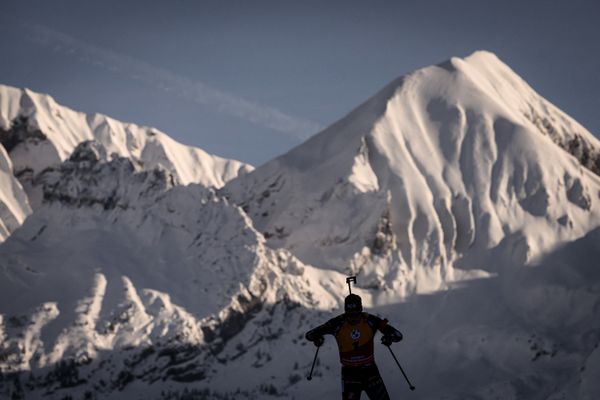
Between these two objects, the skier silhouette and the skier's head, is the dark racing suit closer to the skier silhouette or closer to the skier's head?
the skier silhouette

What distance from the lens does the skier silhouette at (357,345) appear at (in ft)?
125

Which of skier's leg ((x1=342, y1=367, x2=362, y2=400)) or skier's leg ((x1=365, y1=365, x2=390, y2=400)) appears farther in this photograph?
skier's leg ((x1=342, y1=367, x2=362, y2=400))

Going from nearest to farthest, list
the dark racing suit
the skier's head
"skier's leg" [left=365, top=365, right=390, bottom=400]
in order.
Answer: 1. the skier's head
2. "skier's leg" [left=365, top=365, right=390, bottom=400]
3. the dark racing suit

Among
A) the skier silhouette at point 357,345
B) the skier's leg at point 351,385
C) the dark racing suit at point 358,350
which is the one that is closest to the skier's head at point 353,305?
the skier silhouette at point 357,345

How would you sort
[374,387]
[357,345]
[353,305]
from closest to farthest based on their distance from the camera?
[353,305] < [374,387] < [357,345]

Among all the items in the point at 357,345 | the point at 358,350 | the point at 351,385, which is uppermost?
the point at 357,345

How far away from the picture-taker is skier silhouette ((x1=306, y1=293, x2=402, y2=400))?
3797 centimetres

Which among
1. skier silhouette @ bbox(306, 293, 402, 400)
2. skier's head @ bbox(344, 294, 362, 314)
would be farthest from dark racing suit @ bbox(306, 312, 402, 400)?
skier's head @ bbox(344, 294, 362, 314)

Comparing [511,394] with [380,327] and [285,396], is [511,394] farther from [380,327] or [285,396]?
[380,327]

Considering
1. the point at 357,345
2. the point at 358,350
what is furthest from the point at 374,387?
the point at 357,345

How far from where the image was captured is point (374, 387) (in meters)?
38.0

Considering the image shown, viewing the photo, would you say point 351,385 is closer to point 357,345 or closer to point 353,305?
point 357,345

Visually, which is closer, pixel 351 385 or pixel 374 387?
pixel 374 387

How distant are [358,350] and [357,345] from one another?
0.67 feet
